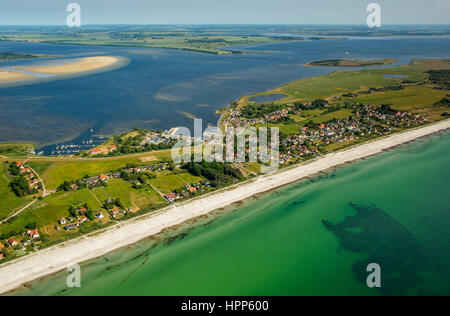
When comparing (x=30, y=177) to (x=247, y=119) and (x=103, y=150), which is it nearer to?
(x=103, y=150)

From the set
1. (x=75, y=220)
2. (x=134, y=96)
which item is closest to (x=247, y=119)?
(x=134, y=96)

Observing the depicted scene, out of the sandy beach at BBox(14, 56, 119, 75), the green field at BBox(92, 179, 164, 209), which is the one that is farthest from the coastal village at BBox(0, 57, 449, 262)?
the sandy beach at BBox(14, 56, 119, 75)

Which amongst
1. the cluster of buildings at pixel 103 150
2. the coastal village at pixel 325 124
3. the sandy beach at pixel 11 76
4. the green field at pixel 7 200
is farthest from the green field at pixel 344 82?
the sandy beach at pixel 11 76

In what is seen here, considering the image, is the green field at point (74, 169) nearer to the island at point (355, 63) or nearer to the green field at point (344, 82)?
the green field at point (344, 82)

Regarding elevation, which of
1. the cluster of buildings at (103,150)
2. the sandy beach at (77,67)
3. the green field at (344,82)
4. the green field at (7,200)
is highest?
the sandy beach at (77,67)

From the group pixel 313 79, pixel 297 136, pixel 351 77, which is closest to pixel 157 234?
pixel 297 136

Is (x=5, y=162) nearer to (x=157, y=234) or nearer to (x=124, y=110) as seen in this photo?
(x=157, y=234)
